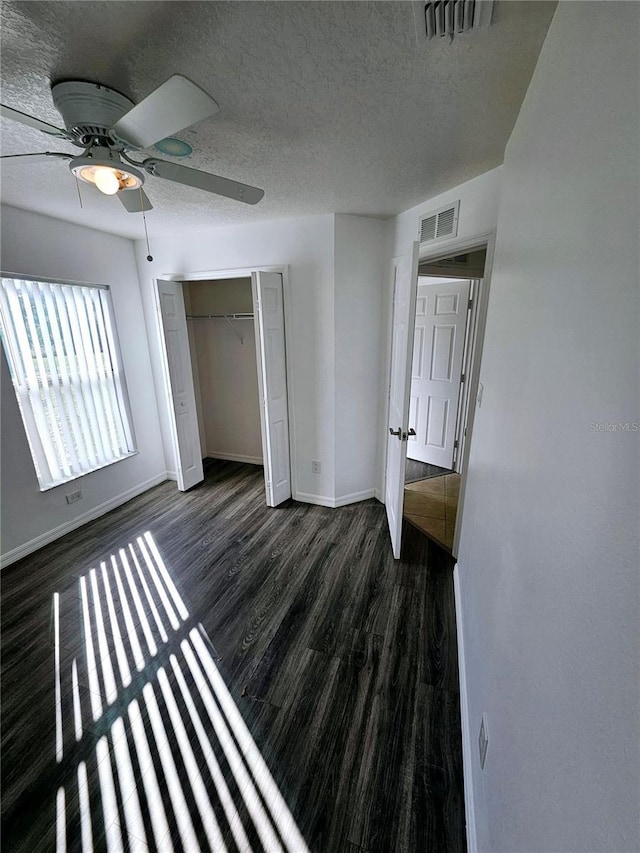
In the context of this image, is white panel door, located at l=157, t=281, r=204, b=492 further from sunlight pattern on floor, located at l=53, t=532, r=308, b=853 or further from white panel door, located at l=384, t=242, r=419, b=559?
white panel door, located at l=384, t=242, r=419, b=559

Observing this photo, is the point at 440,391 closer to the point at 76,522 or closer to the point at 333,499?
the point at 333,499

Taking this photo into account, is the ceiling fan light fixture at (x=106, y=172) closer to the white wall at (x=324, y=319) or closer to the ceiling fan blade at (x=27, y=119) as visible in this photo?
the ceiling fan blade at (x=27, y=119)

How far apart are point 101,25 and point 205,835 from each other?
2.55 m

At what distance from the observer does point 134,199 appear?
1.71 metres

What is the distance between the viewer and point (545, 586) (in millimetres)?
718

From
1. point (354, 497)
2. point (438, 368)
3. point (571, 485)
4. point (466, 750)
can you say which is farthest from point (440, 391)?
point (571, 485)

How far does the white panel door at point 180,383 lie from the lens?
10.3 feet

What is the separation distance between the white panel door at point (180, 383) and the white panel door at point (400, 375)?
2.07m

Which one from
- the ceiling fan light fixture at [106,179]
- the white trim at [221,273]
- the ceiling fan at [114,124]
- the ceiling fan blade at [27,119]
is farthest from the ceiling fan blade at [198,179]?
the white trim at [221,273]

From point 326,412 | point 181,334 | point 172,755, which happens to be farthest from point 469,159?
point 172,755

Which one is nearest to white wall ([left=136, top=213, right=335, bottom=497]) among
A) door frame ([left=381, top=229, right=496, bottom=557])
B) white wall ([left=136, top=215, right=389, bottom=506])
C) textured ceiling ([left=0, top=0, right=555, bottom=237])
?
white wall ([left=136, top=215, right=389, bottom=506])

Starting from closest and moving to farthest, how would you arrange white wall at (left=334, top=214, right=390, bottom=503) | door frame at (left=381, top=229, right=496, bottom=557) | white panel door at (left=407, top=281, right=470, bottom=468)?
door frame at (left=381, top=229, right=496, bottom=557) < white wall at (left=334, top=214, right=390, bottom=503) < white panel door at (left=407, top=281, right=470, bottom=468)

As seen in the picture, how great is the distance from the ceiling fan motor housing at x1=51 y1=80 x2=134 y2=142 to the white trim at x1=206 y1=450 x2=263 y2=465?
3.31 meters

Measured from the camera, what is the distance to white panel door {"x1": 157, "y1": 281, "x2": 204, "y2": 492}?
124 inches
